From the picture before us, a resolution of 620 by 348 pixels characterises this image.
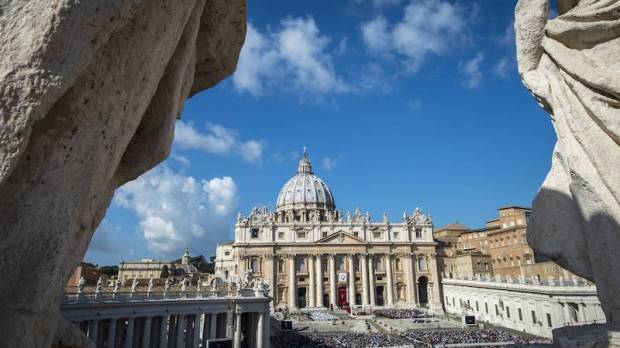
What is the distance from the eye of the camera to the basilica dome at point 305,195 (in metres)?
73.8

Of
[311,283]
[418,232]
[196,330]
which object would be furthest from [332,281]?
[196,330]

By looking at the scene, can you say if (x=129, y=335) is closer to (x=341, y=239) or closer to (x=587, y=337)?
(x=587, y=337)

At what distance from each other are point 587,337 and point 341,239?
52309 millimetres

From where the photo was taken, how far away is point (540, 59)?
16.5ft

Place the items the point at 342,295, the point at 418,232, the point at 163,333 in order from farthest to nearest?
the point at 418,232, the point at 342,295, the point at 163,333

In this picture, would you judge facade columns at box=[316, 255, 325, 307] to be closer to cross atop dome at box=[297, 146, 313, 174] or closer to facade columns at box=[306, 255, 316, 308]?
facade columns at box=[306, 255, 316, 308]

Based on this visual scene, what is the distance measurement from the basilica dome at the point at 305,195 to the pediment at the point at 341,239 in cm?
1673

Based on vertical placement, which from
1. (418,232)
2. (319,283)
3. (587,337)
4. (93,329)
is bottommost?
(93,329)

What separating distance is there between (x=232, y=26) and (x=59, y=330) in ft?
8.02

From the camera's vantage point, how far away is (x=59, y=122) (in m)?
1.78

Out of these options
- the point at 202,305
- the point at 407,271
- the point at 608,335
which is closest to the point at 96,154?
the point at 608,335

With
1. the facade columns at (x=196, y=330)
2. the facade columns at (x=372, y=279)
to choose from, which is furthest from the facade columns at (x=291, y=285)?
the facade columns at (x=196, y=330)

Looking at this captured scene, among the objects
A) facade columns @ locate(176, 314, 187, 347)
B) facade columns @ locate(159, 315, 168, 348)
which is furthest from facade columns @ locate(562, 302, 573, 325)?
facade columns @ locate(159, 315, 168, 348)

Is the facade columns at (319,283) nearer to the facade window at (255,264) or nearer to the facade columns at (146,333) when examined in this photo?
the facade window at (255,264)
